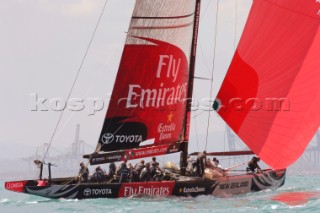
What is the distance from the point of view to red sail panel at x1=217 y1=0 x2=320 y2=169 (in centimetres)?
2319

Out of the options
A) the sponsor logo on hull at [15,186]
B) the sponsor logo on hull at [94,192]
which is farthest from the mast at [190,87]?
the sponsor logo on hull at [15,186]

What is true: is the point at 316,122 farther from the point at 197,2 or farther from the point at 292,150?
the point at 197,2

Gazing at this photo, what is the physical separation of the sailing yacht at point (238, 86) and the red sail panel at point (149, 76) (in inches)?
1.3

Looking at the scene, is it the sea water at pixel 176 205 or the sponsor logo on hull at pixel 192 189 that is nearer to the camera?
the sea water at pixel 176 205

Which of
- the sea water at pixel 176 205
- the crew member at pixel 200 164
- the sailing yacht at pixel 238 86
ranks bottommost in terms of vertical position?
the sea water at pixel 176 205

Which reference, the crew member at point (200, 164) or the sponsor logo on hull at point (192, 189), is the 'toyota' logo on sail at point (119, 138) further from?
the sponsor logo on hull at point (192, 189)

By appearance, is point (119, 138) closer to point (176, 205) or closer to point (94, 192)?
point (94, 192)

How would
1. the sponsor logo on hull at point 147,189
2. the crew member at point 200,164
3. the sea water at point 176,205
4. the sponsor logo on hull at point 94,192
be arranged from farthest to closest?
1. the crew member at point 200,164
2. the sponsor logo on hull at point 147,189
3. the sponsor logo on hull at point 94,192
4. the sea water at point 176,205

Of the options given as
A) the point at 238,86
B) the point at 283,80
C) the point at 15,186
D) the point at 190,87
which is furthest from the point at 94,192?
the point at 283,80

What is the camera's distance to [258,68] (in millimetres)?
23469

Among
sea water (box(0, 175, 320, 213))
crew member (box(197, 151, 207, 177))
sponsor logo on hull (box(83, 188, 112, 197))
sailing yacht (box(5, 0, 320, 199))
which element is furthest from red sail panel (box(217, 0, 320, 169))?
sponsor logo on hull (box(83, 188, 112, 197))

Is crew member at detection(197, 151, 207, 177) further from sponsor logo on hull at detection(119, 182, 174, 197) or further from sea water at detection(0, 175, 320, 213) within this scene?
sponsor logo on hull at detection(119, 182, 174, 197)

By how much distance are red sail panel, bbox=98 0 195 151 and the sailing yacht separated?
0.03m

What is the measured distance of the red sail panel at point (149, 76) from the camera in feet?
75.4
